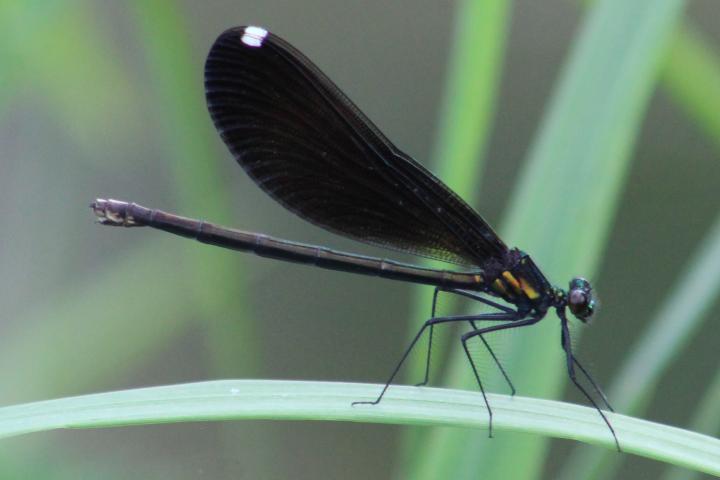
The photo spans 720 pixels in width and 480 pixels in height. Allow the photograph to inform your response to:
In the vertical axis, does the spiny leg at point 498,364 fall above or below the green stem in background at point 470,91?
below

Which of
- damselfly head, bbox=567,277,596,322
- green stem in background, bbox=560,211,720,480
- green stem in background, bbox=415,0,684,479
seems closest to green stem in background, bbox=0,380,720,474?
green stem in background, bbox=415,0,684,479

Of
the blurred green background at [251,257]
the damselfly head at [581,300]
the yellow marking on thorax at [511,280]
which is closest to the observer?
the damselfly head at [581,300]

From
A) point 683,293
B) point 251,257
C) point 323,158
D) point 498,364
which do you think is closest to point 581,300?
point 683,293

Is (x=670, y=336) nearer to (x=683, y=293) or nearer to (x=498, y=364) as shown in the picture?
(x=683, y=293)

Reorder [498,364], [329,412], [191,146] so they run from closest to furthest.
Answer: [329,412] → [498,364] → [191,146]

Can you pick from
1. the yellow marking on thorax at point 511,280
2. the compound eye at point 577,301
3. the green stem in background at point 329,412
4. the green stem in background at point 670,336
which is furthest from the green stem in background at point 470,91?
the green stem in background at point 329,412

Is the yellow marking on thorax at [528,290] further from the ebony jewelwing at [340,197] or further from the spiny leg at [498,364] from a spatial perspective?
the spiny leg at [498,364]
